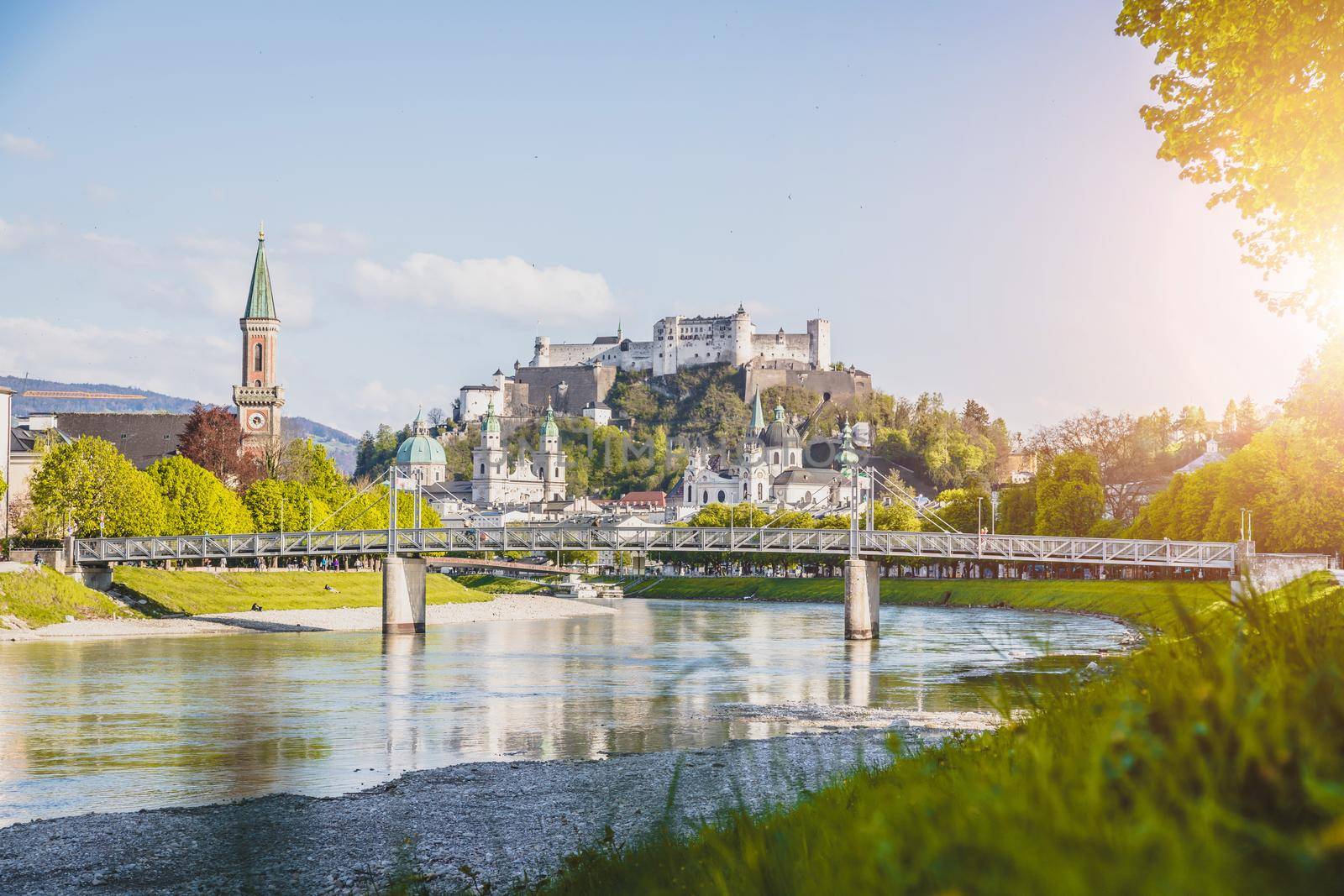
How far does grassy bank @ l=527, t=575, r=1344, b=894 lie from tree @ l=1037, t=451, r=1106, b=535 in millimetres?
99189

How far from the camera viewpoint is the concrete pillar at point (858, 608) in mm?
63938

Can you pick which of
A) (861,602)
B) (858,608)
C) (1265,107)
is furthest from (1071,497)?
(1265,107)

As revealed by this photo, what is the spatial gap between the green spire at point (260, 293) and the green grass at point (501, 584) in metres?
41.5

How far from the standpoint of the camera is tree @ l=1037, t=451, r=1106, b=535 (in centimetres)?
10169

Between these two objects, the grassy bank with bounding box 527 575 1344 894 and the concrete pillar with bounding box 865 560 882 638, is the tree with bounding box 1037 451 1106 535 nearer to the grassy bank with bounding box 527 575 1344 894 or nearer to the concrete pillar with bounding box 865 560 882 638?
the concrete pillar with bounding box 865 560 882 638

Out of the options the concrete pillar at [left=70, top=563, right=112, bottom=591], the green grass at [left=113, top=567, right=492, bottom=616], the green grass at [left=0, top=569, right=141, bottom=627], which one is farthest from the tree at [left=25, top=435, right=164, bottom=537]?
the green grass at [left=0, top=569, right=141, bottom=627]

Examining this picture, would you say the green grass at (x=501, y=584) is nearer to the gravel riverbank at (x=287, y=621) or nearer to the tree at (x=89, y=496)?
the gravel riverbank at (x=287, y=621)

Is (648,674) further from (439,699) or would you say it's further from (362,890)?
(362,890)

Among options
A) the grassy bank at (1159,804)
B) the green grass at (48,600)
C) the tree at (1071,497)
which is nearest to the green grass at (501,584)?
the tree at (1071,497)

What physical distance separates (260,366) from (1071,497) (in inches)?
3853

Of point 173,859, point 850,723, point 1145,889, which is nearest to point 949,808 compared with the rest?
point 1145,889

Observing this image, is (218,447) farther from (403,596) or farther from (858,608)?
(858,608)

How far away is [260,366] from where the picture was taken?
15700cm

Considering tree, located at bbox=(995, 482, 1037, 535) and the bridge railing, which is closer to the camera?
the bridge railing
